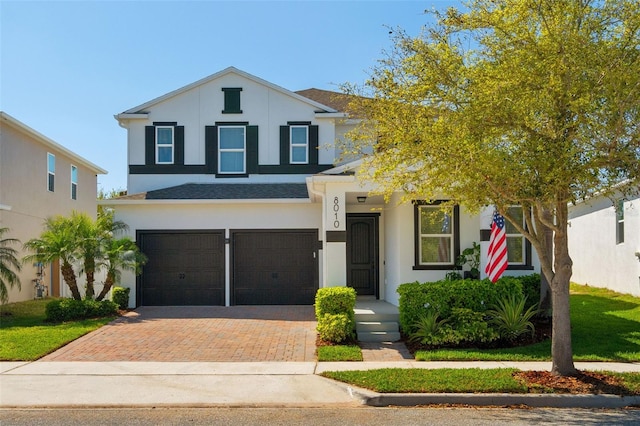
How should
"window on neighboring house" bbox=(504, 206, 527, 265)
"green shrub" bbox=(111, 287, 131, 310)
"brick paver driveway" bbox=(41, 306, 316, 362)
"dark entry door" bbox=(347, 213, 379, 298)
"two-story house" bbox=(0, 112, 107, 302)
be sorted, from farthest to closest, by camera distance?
"two-story house" bbox=(0, 112, 107, 302)
"dark entry door" bbox=(347, 213, 379, 298)
"green shrub" bbox=(111, 287, 131, 310)
"window on neighboring house" bbox=(504, 206, 527, 265)
"brick paver driveway" bbox=(41, 306, 316, 362)

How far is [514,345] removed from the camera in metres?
11.1

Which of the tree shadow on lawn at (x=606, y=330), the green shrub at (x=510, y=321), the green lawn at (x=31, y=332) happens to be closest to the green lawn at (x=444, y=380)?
the tree shadow on lawn at (x=606, y=330)

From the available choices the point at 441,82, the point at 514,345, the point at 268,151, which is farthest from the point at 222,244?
the point at 441,82

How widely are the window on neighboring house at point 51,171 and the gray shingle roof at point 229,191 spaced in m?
5.97

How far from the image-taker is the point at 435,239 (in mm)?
14023

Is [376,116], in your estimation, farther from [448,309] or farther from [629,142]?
[448,309]

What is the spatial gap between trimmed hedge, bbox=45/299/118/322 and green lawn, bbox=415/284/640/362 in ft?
27.8

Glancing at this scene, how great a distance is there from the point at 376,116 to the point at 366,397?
13.9 ft

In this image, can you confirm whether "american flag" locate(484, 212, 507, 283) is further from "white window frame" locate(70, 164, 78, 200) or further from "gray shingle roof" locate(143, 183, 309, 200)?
"white window frame" locate(70, 164, 78, 200)

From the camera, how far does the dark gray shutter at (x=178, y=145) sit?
736 inches

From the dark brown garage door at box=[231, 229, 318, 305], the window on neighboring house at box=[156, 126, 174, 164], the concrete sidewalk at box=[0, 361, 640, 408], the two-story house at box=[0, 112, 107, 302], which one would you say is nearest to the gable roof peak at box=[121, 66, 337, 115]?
the window on neighboring house at box=[156, 126, 174, 164]

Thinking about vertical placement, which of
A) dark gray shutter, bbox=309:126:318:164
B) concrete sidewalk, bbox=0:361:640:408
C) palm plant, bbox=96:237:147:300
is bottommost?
concrete sidewalk, bbox=0:361:640:408

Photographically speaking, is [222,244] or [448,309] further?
[222,244]

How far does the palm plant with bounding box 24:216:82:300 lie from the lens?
14.7 meters
